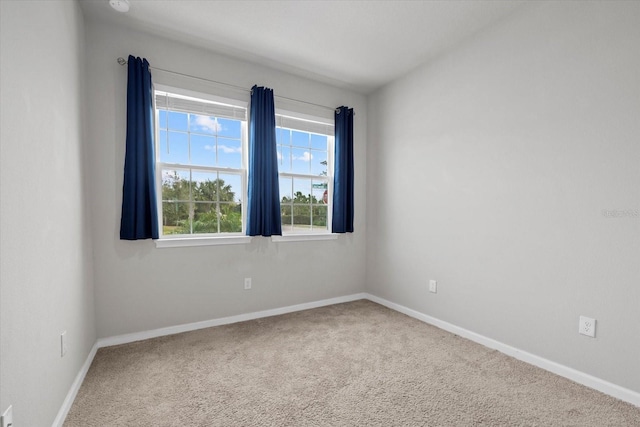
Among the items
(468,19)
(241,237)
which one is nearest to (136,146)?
(241,237)

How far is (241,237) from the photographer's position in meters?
3.16

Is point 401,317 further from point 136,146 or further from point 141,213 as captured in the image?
point 136,146

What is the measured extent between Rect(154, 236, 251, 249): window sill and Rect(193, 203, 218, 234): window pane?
118 millimetres

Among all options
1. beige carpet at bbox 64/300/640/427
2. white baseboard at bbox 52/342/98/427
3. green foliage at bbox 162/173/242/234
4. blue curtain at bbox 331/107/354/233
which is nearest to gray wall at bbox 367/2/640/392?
beige carpet at bbox 64/300/640/427

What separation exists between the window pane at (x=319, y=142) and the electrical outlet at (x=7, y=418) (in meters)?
3.21

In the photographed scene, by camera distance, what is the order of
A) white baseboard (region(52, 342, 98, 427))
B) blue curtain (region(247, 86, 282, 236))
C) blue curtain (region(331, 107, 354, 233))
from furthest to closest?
1. blue curtain (region(331, 107, 354, 233))
2. blue curtain (region(247, 86, 282, 236))
3. white baseboard (region(52, 342, 98, 427))

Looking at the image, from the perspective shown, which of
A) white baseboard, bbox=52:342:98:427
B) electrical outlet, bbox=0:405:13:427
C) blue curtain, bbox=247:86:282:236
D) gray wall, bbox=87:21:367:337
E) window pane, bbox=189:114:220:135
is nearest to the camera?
electrical outlet, bbox=0:405:13:427

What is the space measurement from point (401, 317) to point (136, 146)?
3.08 m

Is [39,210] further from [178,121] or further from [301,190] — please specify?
Answer: [301,190]

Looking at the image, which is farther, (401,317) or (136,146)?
(401,317)

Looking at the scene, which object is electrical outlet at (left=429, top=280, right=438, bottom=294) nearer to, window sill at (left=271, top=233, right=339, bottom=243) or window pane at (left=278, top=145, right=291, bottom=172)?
window sill at (left=271, top=233, right=339, bottom=243)

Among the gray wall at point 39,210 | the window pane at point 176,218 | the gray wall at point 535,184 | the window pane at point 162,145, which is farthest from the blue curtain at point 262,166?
the gray wall at point 535,184

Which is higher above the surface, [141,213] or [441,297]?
[141,213]

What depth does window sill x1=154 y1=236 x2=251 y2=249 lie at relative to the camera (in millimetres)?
2795
